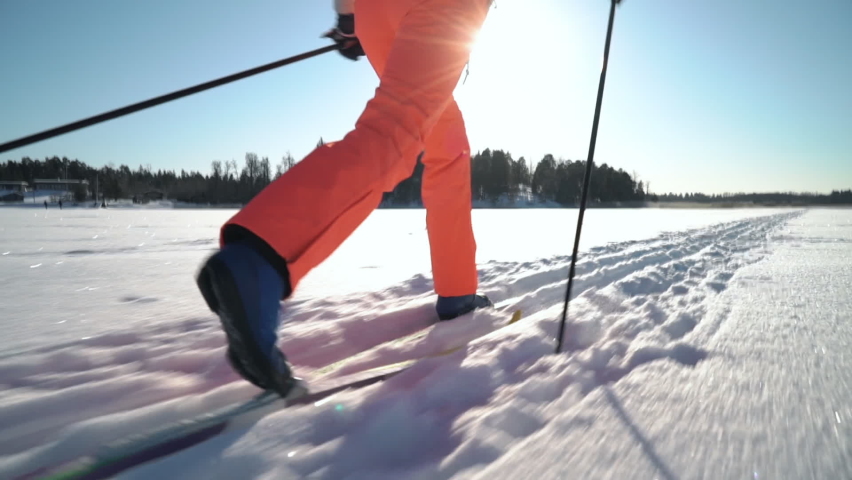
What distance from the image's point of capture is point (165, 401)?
0.64m

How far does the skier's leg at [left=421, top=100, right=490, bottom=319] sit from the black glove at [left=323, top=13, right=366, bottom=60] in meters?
0.31

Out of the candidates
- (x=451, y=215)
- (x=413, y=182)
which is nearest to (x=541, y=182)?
(x=413, y=182)

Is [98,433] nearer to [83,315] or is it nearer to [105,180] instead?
[83,315]

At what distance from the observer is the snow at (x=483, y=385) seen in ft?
1.51

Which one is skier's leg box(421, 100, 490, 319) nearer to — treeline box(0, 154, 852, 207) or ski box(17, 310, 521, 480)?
ski box(17, 310, 521, 480)

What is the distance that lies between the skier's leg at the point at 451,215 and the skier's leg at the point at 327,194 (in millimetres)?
344

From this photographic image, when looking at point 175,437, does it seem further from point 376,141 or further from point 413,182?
point 413,182

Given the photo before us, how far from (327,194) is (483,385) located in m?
0.37

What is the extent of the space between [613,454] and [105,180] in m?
52.0

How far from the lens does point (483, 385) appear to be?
646 mm

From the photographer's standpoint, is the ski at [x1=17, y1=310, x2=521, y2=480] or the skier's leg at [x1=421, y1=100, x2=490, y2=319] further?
the skier's leg at [x1=421, y1=100, x2=490, y2=319]

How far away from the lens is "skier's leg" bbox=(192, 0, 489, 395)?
1.78ft

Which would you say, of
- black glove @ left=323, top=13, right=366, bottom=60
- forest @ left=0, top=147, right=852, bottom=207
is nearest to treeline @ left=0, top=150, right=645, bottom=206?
forest @ left=0, top=147, right=852, bottom=207

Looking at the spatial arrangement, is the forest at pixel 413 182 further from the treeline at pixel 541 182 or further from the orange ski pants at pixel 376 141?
the orange ski pants at pixel 376 141
